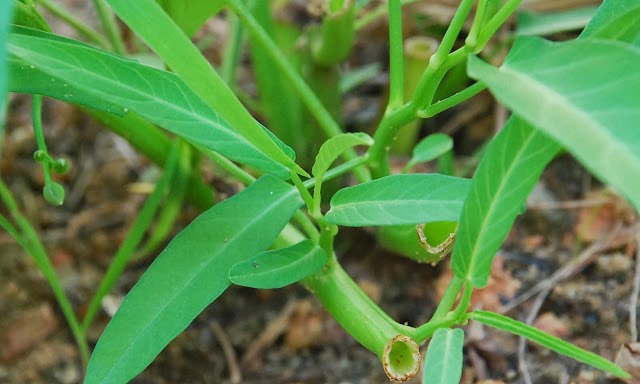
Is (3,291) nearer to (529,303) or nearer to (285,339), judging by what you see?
(285,339)

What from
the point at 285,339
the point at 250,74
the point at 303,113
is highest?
the point at 250,74

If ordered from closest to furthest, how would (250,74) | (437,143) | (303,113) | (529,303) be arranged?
(437,143)
(529,303)
(303,113)
(250,74)

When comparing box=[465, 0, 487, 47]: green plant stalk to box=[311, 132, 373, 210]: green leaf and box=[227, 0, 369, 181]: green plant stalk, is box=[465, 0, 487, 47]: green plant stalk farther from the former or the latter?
box=[227, 0, 369, 181]: green plant stalk

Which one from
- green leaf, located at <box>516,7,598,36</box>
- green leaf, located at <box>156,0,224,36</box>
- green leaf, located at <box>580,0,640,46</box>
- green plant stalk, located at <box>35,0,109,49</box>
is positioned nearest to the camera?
green leaf, located at <box>580,0,640,46</box>

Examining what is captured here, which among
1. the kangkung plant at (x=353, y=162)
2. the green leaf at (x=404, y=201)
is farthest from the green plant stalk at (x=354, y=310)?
the green leaf at (x=404, y=201)

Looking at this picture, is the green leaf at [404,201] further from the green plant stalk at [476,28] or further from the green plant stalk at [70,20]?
the green plant stalk at [70,20]

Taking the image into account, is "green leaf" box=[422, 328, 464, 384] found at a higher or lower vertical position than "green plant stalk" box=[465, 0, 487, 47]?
lower

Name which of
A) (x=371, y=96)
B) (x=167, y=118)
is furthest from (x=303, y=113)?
(x=167, y=118)

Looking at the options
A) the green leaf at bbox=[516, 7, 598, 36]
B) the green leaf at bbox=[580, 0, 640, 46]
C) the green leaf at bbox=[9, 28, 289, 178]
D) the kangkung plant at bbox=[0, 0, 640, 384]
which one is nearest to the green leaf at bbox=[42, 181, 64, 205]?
the kangkung plant at bbox=[0, 0, 640, 384]
